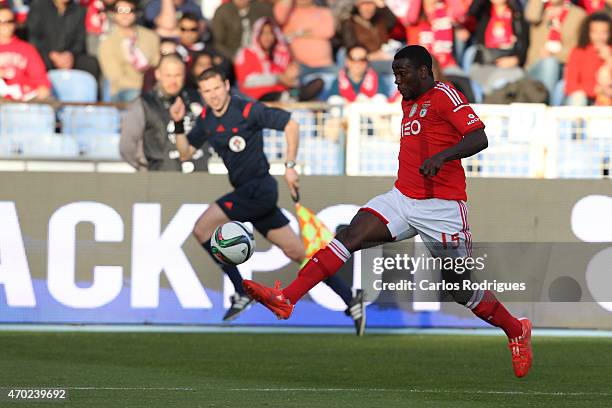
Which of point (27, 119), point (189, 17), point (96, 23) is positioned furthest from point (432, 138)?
point (96, 23)

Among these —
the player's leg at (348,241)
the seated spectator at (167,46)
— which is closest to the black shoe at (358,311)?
the player's leg at (348,241)

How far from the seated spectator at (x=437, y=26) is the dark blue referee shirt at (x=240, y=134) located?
444 centimetres

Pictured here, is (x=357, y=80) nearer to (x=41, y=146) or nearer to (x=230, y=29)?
(x=230, y=29)

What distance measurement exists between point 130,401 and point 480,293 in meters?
2.47

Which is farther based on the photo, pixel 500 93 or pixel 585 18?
pixel 585 18

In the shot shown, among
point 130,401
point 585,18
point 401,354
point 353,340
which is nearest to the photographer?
point 130,401

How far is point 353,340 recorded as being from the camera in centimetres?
1186

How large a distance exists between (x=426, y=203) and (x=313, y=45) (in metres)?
8.57

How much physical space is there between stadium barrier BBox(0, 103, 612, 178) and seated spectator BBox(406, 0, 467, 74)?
2.98 m

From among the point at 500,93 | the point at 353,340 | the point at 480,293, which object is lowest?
the point at 353,340

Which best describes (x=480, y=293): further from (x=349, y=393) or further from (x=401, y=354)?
(x=401, y=354)

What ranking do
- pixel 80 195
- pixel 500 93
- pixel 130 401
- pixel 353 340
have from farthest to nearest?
pixel 500 93
pixel 80 195
pixel 353 340
pixel 130 401

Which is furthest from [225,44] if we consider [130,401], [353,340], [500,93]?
[130,401]

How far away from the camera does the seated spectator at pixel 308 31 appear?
1689 cm
